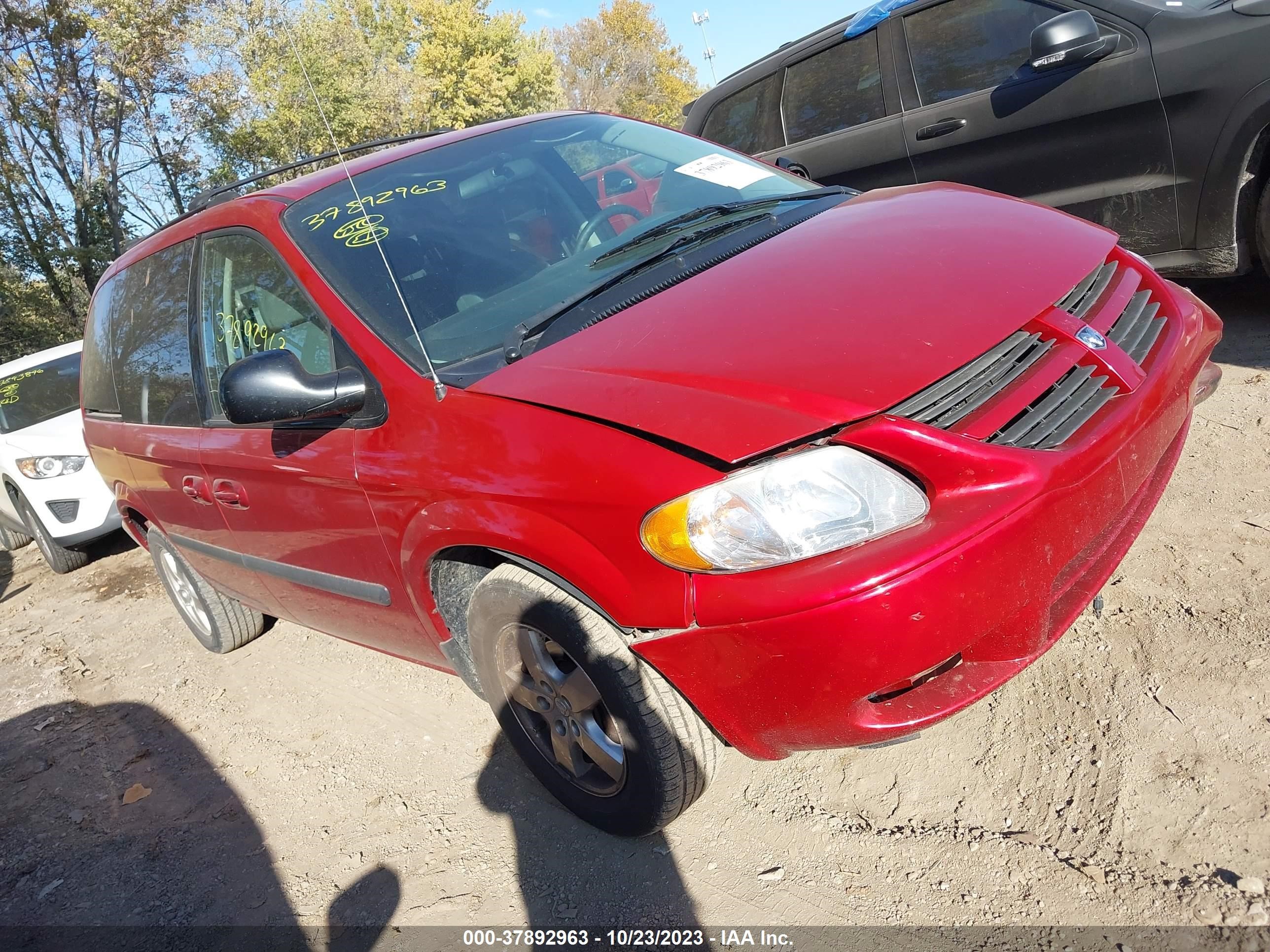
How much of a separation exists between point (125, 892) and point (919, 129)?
472 centimetres

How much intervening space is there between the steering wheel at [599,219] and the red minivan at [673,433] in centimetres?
2

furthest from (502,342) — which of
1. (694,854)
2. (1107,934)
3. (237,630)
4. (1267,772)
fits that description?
(237,630)

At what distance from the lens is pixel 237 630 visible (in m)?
3.99

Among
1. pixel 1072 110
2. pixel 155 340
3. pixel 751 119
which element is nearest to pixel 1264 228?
pixel 1072 110

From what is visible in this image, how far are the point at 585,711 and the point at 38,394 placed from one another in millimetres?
6437

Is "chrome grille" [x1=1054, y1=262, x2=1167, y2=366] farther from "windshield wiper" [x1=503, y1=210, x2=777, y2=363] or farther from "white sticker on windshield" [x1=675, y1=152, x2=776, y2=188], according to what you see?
"white sticker on windshield" [x1=675, y1=152, x2=776, y2=188]

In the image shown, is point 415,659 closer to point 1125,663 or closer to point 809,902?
point 809,902

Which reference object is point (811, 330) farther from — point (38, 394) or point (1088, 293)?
point (38, 394)

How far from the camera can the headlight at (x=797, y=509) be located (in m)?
1.62

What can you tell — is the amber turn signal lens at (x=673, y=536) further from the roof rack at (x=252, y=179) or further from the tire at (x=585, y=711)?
the roof rack at (x=252, y=179)

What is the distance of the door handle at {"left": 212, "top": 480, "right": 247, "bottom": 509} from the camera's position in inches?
111

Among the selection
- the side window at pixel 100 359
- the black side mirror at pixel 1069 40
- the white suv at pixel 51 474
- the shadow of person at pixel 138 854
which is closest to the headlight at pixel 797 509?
the shadow of person at pixel 138 854

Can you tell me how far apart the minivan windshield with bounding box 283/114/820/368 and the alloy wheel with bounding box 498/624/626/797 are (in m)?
0.75

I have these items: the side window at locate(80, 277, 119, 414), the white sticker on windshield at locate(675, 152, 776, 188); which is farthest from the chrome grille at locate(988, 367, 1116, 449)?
the side window at locate(80, 277, 119, 414)
